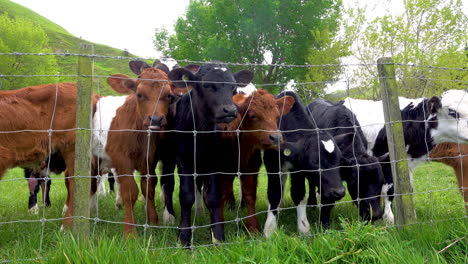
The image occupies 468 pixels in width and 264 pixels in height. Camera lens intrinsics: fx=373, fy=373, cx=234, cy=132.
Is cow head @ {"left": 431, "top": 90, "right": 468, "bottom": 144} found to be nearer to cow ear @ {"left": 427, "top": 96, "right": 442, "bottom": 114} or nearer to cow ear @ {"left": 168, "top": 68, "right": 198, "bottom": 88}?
cow ear @ {"left": 427, "top": 96, "right": 442, "bottom": 114}

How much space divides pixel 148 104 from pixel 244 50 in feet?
76.7

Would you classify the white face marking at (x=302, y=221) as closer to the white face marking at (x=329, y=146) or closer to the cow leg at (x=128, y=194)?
the white face marking at (x=329, y=146)

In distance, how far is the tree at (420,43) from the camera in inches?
758

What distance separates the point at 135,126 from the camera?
4.57 metres

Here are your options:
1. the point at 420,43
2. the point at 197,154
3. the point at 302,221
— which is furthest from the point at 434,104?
the point at 420,43

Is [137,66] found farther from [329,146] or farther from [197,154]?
[329,146]

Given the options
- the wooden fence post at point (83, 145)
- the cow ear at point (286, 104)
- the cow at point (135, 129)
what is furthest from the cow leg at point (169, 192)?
the wooden fence post at point (83, 145)

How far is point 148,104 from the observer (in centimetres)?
420

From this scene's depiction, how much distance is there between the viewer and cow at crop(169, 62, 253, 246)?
164 inches

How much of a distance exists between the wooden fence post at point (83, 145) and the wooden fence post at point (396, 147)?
9.48 feet

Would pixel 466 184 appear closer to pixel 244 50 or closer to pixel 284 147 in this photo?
pixel 284 147

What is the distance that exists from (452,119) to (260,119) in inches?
112

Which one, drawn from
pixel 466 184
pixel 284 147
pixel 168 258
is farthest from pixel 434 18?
pixel 168 258

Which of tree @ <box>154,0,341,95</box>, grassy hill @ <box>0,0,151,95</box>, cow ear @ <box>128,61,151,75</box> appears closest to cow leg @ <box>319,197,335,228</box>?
cow ear @ <box>128,61,151,75</box>
